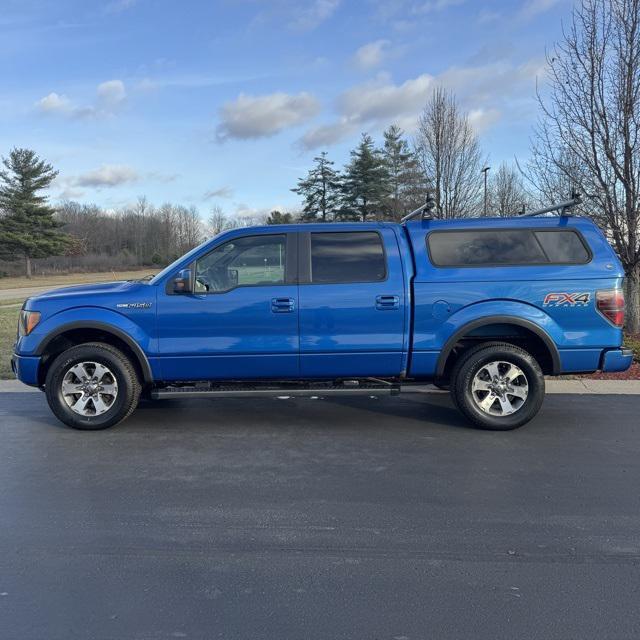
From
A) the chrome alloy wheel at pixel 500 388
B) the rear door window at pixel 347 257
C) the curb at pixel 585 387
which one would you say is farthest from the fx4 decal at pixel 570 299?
the curb at pixel 585 387

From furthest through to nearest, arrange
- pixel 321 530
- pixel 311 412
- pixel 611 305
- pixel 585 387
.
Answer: pixel 585 387 < pixel 311 412 < pixel 611 305 < pixel 321 530

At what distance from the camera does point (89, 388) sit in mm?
5480

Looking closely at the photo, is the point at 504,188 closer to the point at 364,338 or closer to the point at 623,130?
the point at 623,130

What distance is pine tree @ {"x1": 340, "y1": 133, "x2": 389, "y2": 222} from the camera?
35781 mm

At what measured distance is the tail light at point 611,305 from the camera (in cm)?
529

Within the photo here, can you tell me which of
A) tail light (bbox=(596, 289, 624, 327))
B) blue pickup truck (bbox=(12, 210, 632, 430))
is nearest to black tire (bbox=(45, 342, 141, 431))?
blue pickup truck (bbox=(12, 210, 632, 430))

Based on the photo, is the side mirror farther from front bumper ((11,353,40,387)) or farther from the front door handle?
front bumper ((11,353,40,387))

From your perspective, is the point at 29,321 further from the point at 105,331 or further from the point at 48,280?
the point at 48,280

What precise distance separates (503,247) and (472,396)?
59.1 inches

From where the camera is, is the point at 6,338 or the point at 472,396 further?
the point at 6,338

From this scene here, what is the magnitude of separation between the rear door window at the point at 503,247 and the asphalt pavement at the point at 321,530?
1676 millimetres

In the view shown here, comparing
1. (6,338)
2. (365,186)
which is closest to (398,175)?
(365,186)

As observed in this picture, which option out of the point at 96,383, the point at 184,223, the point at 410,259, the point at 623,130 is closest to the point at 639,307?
the point at 623,130

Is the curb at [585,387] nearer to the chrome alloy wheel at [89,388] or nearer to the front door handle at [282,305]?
the chrome alloy wheel at [89,388]
